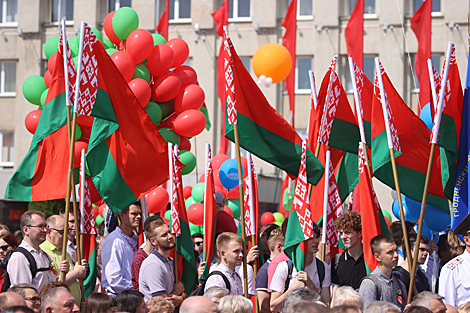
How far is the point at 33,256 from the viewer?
624cm

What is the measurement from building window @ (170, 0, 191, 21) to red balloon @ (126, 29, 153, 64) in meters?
16.5

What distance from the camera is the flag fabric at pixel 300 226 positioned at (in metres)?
6.83

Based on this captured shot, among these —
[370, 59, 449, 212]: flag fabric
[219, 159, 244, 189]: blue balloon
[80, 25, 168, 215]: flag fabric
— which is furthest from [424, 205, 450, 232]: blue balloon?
[219, 159, 244, 189]: blue balloon

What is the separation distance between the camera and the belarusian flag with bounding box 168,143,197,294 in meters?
7.34

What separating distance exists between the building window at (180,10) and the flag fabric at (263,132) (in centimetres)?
2011

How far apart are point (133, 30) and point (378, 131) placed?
17.1 ft

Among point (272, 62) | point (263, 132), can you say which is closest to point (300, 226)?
point (263, 132)

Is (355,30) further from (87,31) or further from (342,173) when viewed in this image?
(87,31)

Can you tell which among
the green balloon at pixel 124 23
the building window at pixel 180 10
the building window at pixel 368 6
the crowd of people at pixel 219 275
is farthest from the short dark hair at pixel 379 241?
the building window at pixel 180 10

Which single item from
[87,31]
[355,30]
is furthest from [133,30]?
[355,30]

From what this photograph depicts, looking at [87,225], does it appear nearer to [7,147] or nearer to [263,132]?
[263,132]

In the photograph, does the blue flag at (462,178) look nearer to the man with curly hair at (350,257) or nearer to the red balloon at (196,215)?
the man with curly hair at (350,257)

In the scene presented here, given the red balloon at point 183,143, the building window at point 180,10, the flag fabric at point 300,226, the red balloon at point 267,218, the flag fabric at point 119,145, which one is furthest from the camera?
the building window at point 180,10

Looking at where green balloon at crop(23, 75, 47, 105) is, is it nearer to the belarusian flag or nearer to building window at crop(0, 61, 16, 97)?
the belarusian flag
